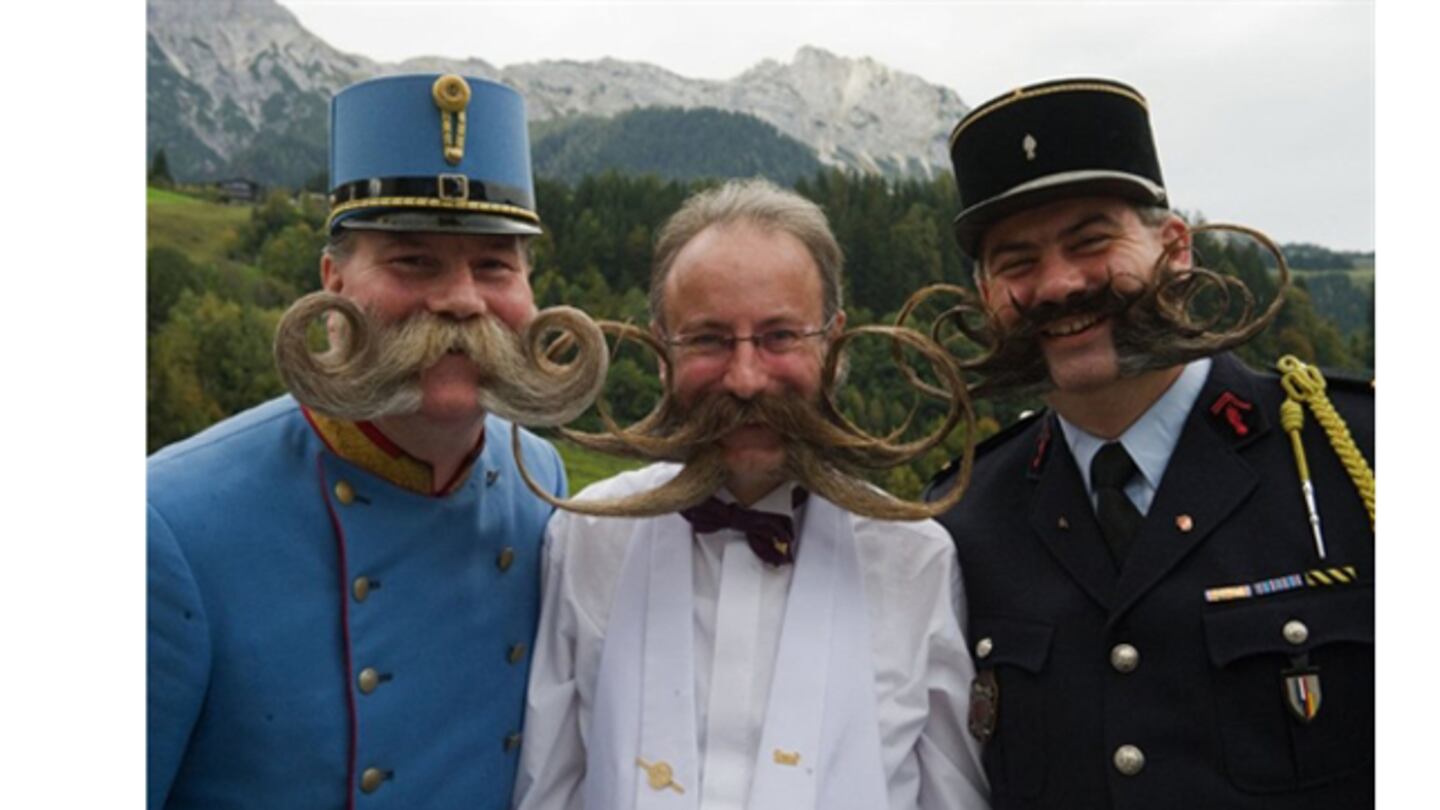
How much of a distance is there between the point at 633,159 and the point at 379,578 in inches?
4870

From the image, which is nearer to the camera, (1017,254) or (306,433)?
(306,433)

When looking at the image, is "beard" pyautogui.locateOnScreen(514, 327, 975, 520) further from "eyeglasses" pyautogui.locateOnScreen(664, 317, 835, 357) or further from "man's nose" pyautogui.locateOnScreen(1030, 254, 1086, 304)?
"man's nose" pyautogui.locateOnScreen(1030, 254, 1086, 304)

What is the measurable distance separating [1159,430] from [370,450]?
205 centimetres

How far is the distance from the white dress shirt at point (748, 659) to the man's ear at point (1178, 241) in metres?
0.97

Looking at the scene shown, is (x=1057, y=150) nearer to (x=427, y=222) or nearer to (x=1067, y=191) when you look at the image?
(x=1067, y=191)

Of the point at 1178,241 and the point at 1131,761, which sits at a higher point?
the point at 1178,241

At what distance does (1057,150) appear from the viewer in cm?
285

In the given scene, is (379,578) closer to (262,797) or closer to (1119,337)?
(262,797)

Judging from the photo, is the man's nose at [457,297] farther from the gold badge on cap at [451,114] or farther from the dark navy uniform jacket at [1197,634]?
the dark navy uniform jacket at [1197,634]

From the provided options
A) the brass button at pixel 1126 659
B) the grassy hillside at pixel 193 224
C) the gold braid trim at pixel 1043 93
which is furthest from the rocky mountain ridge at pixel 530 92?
the brass button at pixel 1126 659

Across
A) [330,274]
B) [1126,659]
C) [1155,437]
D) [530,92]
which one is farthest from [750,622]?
[530,92]

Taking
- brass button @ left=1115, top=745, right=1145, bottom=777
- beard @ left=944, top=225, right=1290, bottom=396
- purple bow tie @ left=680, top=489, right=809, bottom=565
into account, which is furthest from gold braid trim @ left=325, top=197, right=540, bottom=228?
brass button @ left=1115, top=745, right=1145, bottom=777

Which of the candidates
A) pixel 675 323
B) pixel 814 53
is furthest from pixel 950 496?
pixel 814 53

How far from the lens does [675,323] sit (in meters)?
2.96
